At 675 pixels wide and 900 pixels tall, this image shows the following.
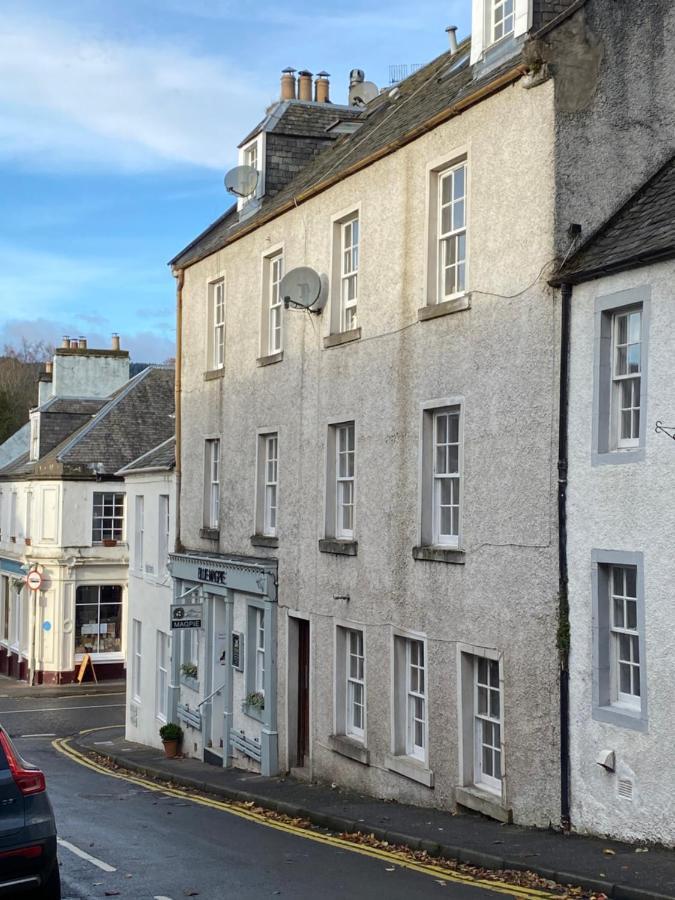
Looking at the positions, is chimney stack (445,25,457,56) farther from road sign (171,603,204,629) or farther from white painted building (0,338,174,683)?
white painted building (0,338,174,683)

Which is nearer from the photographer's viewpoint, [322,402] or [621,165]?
[621,165]

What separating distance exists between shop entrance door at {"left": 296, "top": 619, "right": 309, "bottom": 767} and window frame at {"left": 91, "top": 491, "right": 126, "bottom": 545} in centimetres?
2292

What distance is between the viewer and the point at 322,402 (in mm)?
18672

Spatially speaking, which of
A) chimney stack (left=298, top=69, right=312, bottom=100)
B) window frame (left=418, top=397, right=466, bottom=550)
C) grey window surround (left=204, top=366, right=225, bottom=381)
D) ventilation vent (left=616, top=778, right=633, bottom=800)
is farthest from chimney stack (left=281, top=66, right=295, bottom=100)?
ventilation vent (left=616, top=778, right=633, bottom=800)

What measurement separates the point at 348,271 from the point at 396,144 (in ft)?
8.84

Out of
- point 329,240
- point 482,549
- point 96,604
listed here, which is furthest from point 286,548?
point 96,604

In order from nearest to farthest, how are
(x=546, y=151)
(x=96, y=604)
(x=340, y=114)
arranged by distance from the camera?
(x=546, y=151) → (x=340, y=114) → (x=96, y=604)

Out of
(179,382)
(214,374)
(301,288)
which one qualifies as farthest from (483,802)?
(179,382)

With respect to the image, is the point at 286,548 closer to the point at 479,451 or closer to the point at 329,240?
the point at 329,240

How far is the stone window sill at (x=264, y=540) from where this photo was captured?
20584 millimetres

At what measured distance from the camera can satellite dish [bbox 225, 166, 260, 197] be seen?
23188 millimetres

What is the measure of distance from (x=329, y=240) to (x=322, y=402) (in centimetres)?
253

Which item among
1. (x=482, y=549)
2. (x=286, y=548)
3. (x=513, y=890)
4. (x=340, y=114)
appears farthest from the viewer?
(x=340, y=114)

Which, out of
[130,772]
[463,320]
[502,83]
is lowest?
[130,772]
